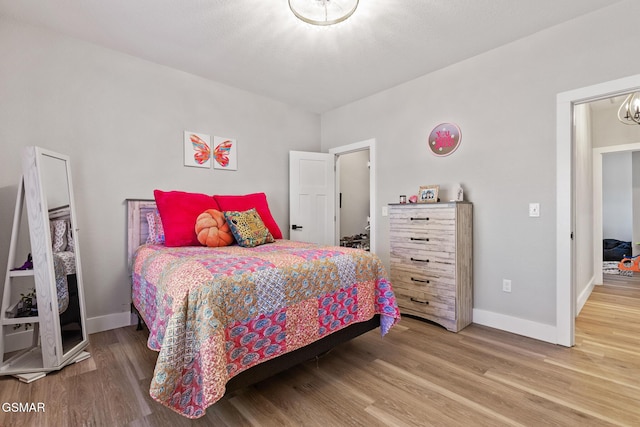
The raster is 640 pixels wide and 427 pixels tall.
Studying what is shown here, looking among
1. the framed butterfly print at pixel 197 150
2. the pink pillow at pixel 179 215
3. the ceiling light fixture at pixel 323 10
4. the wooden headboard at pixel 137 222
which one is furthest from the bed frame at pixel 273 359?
the ceiling light fixture at pixel 323 10

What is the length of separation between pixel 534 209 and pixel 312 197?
2.55 meters

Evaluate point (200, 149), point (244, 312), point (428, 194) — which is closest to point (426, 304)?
point (428, 194)

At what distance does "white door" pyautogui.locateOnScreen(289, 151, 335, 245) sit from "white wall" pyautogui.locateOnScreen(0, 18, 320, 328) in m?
0.83

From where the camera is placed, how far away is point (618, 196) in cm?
570

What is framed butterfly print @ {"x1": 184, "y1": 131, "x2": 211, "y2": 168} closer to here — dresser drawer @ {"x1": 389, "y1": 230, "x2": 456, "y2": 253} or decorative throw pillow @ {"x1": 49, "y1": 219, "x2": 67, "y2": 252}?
decorative throw pillow @ {"x1": 49, "y1": 219, "x2": 67, "y2": 252}

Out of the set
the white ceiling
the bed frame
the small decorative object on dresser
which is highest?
the white ceiling

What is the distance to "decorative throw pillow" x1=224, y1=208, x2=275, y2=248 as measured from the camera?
100 inches

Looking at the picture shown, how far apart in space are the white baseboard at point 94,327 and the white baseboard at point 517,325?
3333 mm

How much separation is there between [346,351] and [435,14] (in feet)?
8.74

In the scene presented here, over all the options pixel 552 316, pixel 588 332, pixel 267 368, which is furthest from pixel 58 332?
pixel 588 332

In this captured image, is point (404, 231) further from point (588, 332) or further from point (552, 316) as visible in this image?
point (588, 332)

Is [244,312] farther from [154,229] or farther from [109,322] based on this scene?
[109,322]

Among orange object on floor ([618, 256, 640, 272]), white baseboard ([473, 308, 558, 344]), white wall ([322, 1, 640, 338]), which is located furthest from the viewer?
orange object on floor ([618, 256, 640, 272])

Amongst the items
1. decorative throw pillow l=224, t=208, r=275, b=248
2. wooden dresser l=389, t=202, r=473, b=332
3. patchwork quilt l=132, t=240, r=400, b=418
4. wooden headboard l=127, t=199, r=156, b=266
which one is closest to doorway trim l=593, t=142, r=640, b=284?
wooden dresser l=389, t=202, r=473, b=332
